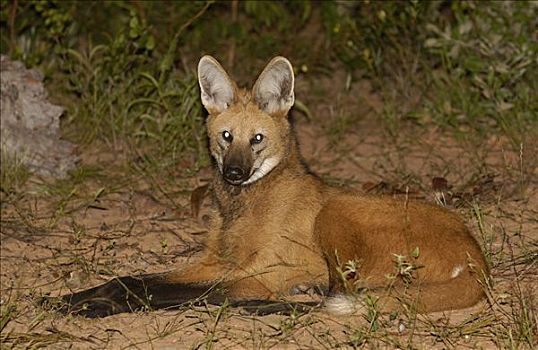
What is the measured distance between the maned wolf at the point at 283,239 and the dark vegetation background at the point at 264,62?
58.7 inches

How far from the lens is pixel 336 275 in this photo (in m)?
4.05

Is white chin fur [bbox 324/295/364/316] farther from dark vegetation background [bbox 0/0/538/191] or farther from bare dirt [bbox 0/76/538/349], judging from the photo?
dark vegetation background [bbox 0/0/538/191]

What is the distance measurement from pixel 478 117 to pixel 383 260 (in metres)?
2.66

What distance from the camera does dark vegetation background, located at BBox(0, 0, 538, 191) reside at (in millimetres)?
6273

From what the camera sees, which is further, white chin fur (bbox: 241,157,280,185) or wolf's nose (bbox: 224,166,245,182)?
white chin fur (bbox: 241,157,280,185)

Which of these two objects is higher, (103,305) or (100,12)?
(100,12)

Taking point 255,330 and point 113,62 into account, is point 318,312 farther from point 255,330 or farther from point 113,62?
point 113,62

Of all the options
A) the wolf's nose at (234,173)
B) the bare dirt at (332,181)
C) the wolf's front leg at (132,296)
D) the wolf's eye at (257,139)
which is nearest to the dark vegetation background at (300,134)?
the bare dirt at (332,181)

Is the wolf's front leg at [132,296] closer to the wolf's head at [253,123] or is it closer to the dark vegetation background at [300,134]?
the dark vegetation background at [300,134]

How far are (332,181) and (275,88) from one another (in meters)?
1.44

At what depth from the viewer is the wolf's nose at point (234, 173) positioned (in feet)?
14.4

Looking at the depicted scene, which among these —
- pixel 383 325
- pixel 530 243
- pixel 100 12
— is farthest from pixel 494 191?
pixel 100 12

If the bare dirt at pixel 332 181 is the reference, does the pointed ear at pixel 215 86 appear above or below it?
above

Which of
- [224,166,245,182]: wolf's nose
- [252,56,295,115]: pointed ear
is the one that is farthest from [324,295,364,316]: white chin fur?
[252,56,295,115]: pointed ear
